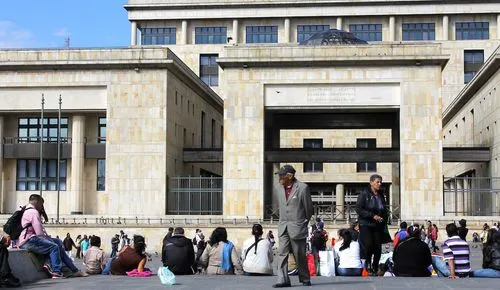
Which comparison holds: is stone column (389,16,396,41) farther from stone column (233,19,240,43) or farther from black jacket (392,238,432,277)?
black jacket (392,238,432,277)

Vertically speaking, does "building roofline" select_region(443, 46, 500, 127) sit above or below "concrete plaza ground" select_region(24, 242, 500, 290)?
above

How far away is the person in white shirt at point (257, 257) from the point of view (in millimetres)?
17562

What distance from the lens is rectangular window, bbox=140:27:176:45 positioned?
3278 inches

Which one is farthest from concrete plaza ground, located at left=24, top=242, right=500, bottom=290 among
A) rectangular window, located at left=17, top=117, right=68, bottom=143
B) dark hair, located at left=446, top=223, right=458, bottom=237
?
rectangular window, located at left=17, top=117, right=68, bottom=143

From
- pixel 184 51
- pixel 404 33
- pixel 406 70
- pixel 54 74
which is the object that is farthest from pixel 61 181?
pixel 404 33

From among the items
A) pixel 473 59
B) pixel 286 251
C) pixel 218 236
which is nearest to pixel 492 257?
pixel 286 251

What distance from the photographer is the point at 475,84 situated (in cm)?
5941

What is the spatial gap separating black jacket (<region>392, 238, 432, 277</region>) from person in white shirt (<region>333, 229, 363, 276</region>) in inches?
43.5

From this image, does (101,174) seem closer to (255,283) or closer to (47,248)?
(47,248)

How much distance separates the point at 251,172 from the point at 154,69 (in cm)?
881

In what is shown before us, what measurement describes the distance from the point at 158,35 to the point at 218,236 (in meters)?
67.2

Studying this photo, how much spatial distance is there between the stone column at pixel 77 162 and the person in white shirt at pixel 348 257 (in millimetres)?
36298

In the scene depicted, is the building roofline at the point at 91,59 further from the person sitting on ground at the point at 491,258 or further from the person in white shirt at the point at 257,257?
the person sitting on ground at the point at 491,258

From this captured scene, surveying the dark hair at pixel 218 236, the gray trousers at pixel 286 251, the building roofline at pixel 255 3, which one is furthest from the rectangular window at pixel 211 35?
the gray trousers at pixel 286 251
